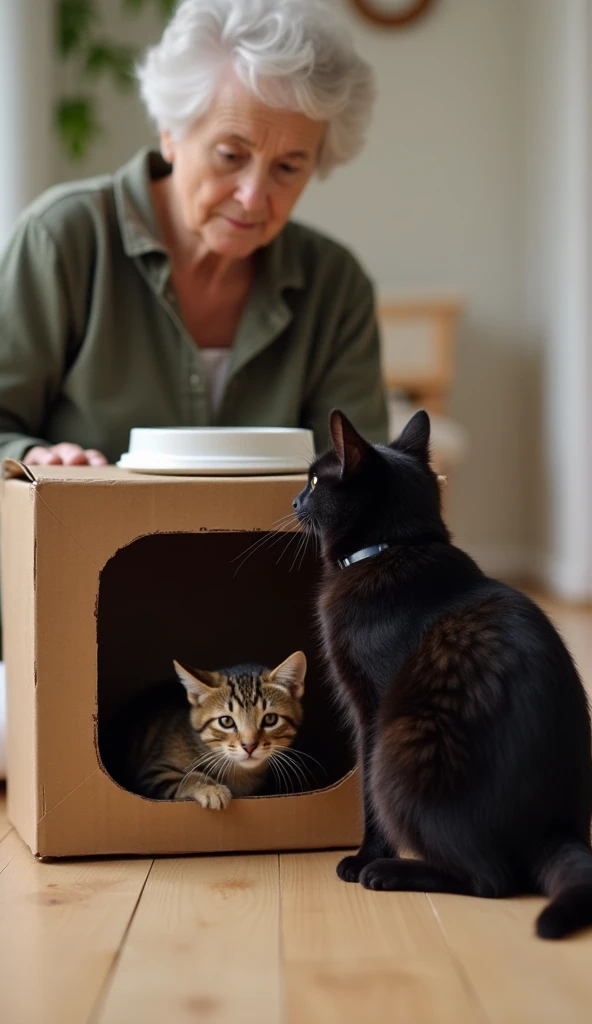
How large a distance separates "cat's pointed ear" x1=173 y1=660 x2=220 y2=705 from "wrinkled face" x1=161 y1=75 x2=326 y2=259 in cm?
67

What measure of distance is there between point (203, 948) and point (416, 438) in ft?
1.89

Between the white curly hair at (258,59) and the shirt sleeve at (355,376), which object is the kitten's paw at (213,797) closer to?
the shirt sleeve at (355,376)

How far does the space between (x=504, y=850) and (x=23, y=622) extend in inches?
22.3

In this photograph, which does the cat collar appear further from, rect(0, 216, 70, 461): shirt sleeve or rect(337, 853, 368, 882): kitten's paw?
rect(0, 216, 70, 461): shirt sleeve

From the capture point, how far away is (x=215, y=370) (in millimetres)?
1777

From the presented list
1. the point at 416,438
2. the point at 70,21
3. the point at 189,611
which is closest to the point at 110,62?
the point at 70,21

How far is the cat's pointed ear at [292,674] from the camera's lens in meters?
1.34

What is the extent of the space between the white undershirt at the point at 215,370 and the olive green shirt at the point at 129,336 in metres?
0.02

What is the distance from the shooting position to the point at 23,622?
4.05 feet

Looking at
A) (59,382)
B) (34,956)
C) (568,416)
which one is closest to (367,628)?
(34,956)

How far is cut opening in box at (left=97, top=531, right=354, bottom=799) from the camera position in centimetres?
161

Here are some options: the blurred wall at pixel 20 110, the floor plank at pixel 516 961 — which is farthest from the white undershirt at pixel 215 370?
the blurred wall at pixel 20 110

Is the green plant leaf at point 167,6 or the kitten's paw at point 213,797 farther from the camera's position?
the green plant leaf at point 167,6

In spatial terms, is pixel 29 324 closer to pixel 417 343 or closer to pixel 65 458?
pixel 65 458
